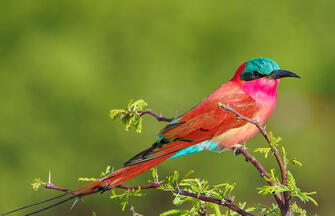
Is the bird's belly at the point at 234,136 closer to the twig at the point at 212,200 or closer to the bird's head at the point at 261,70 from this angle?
the bird's head at the point at 261,70

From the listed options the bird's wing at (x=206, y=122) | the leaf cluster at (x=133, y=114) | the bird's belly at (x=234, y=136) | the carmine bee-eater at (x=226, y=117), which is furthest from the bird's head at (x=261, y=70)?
the leaf cluster at (x=133, y=114)

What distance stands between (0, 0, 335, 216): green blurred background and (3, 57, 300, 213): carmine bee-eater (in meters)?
2.64

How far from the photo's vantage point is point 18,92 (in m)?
5.89

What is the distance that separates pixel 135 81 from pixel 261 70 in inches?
129

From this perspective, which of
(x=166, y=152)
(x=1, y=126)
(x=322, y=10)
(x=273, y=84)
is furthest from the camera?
(x=322, y=10)

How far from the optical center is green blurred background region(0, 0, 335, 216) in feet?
18.5

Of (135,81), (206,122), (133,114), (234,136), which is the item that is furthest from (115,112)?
(135,81)

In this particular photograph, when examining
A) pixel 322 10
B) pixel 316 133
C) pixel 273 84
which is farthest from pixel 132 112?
pixel 322 10

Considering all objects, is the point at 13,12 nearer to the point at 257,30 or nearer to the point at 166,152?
the point at 257,30

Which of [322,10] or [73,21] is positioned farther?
[322,10]

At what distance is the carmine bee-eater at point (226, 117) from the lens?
2.55m

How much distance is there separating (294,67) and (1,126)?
3.52m

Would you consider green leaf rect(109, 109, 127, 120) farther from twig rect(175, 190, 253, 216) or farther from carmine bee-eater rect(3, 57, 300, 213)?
twig rect(175, 190, 253, 216)

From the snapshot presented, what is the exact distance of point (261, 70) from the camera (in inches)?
108
